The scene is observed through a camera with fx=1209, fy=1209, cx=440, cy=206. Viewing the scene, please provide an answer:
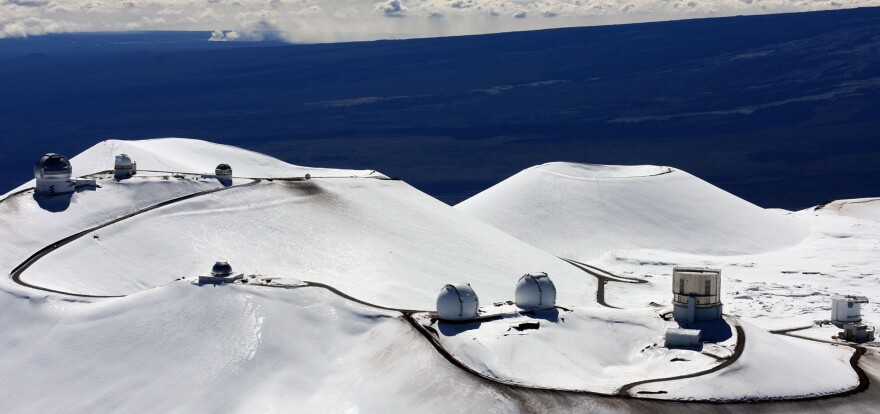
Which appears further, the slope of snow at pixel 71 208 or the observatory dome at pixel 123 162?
the observatory dome at pixel 123 162

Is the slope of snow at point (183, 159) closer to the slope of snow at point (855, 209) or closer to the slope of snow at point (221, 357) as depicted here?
the slope of snow at point (221, 357)

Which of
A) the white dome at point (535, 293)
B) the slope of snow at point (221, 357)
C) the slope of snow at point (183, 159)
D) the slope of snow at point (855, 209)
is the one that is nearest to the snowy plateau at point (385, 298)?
the slope of snow at point (221, 357)

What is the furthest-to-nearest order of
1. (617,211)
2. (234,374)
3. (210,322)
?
(617,211) < (210,322) < (234,374)

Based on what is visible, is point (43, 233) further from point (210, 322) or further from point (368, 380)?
point (368, 380)

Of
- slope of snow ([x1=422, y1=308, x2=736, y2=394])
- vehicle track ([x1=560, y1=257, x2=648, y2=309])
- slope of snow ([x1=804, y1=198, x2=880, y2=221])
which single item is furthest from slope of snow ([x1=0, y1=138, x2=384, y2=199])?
slope of snow ([x1=804, y1=198, x2=880, y2=221])

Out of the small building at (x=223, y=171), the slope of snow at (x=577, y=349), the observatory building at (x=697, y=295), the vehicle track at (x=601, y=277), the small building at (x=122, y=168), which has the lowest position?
the vehicle track at (x=601, y=277)

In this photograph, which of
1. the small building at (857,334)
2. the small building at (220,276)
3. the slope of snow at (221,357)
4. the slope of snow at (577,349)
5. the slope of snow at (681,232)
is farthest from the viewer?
the slope of snow at (681,232)

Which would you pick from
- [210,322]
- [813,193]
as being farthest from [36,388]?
[813,193]
